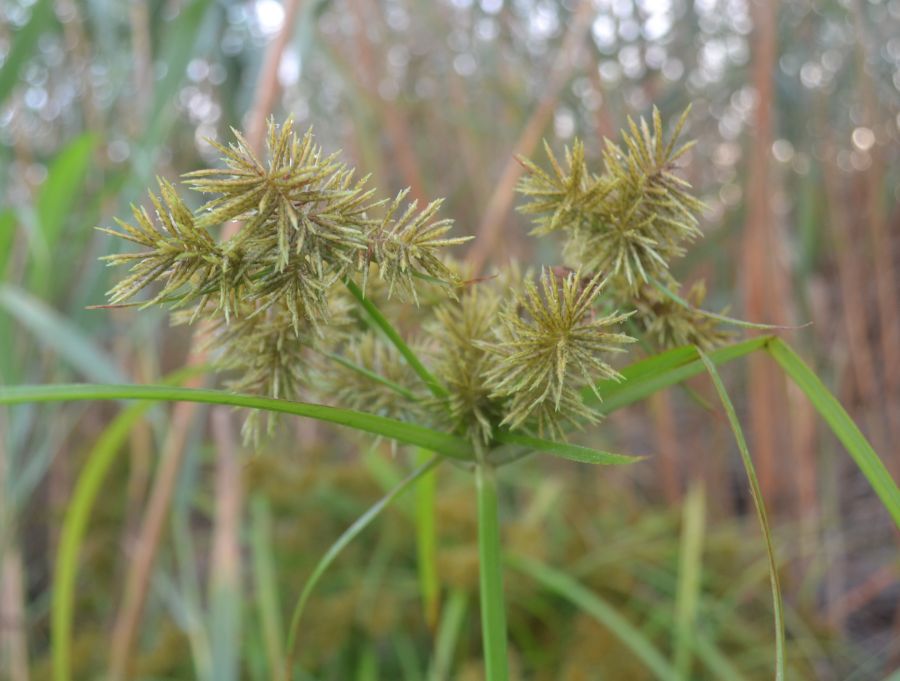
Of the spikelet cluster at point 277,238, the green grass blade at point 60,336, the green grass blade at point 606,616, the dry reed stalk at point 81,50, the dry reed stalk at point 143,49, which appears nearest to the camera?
the spikelet cluster at point 277,238

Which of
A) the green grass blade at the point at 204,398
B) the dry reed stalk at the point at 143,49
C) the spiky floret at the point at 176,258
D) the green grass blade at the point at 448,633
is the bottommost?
the green grass blade at the point at 448,633

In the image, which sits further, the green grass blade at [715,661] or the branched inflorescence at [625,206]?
the green grass blade at [715,661]

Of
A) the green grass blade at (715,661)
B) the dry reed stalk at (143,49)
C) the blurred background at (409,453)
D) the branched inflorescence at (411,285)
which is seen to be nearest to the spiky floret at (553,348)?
the branched inflorescence at (411,285)

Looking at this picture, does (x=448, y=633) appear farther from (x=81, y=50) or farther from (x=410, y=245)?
(x=81, y=50)

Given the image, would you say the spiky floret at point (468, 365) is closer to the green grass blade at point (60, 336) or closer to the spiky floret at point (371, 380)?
the spiky floret at point (371, 380)

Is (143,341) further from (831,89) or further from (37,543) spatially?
(831,89)

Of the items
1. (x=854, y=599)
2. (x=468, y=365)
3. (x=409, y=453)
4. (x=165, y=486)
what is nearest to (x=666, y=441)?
(x=854, y=599)

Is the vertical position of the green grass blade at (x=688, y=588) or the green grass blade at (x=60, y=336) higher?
the green grass blade at (x=60, y=336)

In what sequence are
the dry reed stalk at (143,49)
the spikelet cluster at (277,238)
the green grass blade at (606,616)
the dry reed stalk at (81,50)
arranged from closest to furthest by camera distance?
1. the spikelet cluster at (277,238)
2. the green grass blade at (606,616)
3. the dry reed stalk at (143,49)
4. the dry reed stalk at (81,50)
